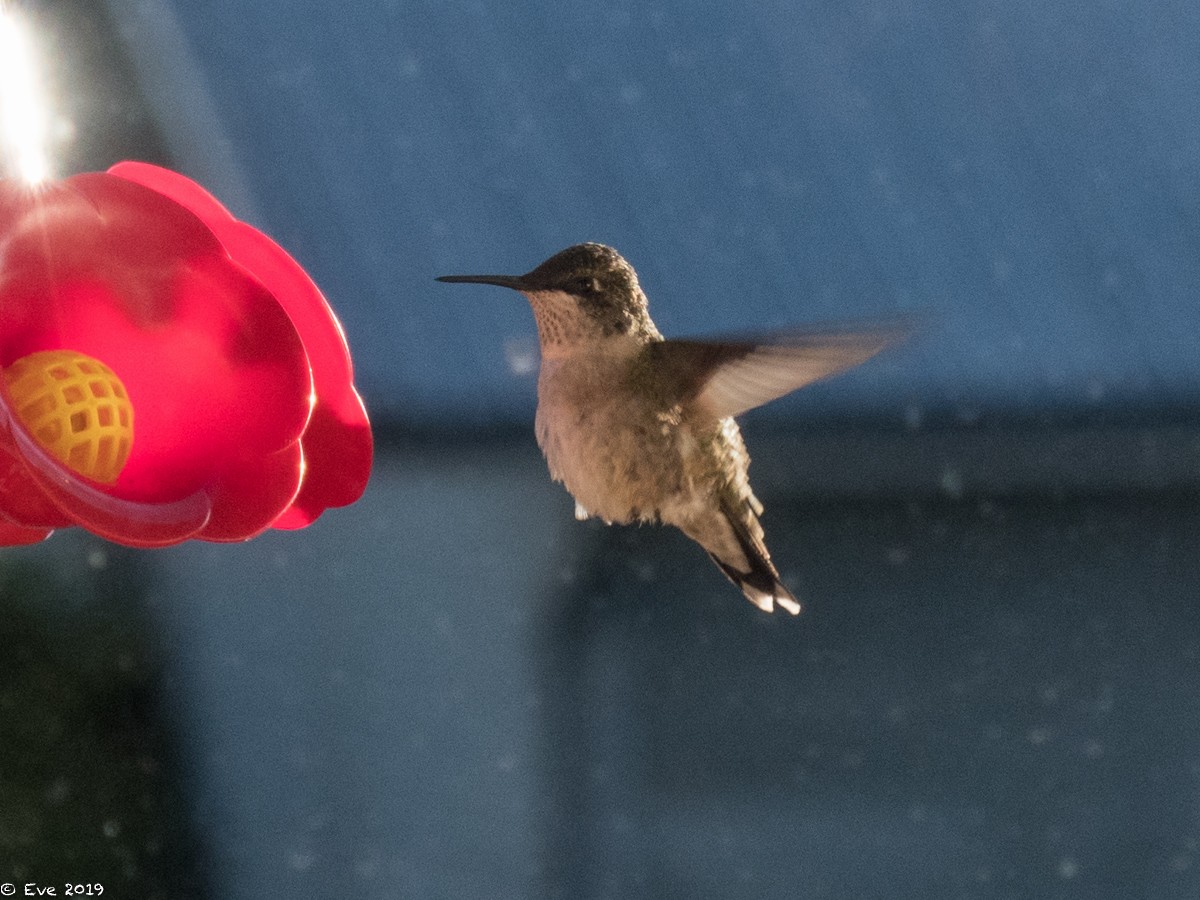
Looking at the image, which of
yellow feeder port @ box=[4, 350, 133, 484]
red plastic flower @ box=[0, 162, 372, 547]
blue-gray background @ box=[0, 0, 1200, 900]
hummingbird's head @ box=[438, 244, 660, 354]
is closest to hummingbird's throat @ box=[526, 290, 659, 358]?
hummingbird's head @ box=[438, 244, 660, 354]

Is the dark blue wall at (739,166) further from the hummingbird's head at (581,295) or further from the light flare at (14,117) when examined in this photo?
the light flare at (14,117)

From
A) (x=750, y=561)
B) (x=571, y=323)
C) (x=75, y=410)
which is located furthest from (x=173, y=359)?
(x=750, y=561)

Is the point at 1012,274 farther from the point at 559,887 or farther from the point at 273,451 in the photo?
the point at 273,451

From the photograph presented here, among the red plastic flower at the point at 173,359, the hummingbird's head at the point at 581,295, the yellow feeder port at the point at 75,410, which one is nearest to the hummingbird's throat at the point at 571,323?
the hummingbird's head at the point at 581,295

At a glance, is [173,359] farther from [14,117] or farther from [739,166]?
[739,166]

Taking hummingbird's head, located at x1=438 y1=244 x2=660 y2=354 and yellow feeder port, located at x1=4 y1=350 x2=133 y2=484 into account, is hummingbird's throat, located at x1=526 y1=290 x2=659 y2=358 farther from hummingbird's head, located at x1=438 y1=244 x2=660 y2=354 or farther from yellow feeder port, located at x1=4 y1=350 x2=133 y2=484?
yellow feeder port, located at x1=4 y1=350 x2=133 y2=484

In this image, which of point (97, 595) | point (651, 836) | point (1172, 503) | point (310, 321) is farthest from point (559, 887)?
point (310, 321)
